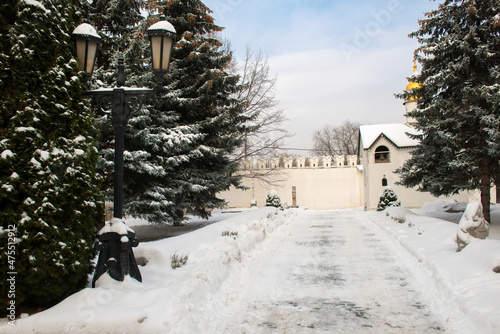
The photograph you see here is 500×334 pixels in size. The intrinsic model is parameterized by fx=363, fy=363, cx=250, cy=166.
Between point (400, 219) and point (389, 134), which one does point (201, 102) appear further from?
point (389, 134)

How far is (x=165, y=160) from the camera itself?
11.8m

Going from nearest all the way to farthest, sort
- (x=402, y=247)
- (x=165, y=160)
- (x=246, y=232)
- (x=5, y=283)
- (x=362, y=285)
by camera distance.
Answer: (x=5, y=283) → (x=362, y=285) → (x=402, y=247) → (x=246, y=232) → (x=165, y=160)

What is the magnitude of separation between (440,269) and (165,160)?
858 centimetres

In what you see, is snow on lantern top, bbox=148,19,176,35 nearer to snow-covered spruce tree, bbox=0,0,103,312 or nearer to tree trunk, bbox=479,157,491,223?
snow-covered spruce tree, bbox=0,0,103,312

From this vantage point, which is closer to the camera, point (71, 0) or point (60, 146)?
point (60, 146)

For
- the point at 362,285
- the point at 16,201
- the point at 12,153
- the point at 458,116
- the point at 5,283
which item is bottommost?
the point at 362,285

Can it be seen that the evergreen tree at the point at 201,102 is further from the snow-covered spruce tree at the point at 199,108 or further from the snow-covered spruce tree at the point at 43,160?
the snow-covered spruce tree at the point at 43,160

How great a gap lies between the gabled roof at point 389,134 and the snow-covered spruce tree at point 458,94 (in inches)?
683

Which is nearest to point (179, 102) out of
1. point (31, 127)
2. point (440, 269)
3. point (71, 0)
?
point (71, 0)

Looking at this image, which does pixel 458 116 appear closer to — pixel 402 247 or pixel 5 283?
pixel 402 247

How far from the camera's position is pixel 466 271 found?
5434 mm

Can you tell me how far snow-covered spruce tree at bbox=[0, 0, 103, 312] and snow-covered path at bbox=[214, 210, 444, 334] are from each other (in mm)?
1956

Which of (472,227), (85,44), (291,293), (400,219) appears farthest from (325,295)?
(400,219)

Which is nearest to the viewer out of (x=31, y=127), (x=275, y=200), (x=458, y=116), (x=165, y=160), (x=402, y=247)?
(x=31, y=127)
